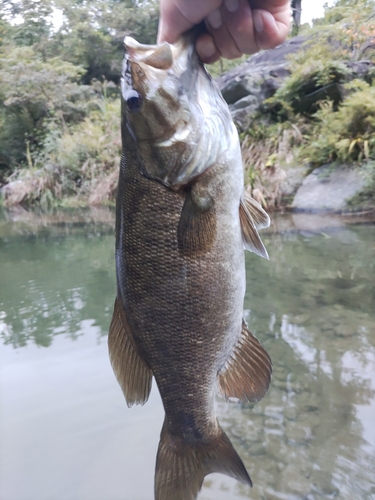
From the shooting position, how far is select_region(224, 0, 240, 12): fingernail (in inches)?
59.6

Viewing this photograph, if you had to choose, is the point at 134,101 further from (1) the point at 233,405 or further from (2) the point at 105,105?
(2) the point at 105,105

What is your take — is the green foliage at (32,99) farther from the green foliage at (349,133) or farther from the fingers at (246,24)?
the fingers at (246,24)

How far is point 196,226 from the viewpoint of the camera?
153 cm

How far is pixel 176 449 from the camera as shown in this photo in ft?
5.86

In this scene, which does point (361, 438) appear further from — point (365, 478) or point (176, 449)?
point (176, 449)

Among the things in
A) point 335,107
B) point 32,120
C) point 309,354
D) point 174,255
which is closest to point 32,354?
point 309,354

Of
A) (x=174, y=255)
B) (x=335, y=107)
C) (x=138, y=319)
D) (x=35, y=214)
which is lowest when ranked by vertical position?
(x=35, y=214)

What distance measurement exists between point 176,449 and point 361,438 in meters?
1.79

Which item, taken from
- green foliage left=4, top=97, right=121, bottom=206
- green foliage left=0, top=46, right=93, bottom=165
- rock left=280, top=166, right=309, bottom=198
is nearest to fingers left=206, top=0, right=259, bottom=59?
rock left=280, top=166, right=309, bottom=198

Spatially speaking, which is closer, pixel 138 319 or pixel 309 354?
pixel 138 319

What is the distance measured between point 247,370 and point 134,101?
109 centimetres

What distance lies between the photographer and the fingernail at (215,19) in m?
1.55

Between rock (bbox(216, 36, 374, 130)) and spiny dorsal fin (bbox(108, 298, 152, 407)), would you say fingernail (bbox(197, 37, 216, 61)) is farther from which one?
rock (bbox(216, 36, 374, 130))

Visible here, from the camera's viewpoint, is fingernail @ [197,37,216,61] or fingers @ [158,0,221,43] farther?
fingernail @ [197,37,216,61]
